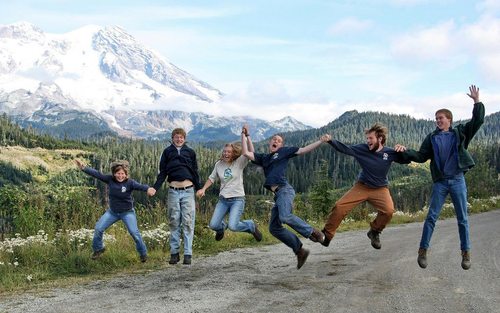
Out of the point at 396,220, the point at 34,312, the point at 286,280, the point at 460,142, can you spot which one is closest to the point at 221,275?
the point at 286,280

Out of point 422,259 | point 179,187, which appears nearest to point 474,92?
point 422,259

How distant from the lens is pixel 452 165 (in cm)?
894

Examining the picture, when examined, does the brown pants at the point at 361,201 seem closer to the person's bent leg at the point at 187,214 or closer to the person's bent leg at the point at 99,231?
the person's bent leg at the point at 187,214

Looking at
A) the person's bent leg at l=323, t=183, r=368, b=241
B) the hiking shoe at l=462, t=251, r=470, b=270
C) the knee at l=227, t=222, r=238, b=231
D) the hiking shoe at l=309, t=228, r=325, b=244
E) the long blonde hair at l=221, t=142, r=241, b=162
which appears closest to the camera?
the hiking shoe at l=462, t=251, r=470, b=270

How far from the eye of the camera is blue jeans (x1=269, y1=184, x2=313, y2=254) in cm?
945

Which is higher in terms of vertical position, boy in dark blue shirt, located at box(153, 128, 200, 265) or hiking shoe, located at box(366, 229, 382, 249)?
boy in dark blue shirt, located at box(153, 128, 200, 265)

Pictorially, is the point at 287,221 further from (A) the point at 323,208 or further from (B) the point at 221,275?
(A) the point at 323,208

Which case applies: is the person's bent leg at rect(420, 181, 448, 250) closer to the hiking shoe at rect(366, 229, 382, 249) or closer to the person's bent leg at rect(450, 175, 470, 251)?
the person's bent leg at rect(450, 175, 470, 251)

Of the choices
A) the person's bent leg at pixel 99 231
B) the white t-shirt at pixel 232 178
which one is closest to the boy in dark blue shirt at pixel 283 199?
the white t-shirt at pixel 232 178

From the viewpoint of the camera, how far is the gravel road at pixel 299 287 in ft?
22.1

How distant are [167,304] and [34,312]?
1.68 meters

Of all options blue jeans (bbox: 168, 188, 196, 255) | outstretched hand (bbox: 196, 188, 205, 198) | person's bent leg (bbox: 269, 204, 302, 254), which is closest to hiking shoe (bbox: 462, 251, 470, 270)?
person's bent leg (bbox: 269, 204, 302, 254)

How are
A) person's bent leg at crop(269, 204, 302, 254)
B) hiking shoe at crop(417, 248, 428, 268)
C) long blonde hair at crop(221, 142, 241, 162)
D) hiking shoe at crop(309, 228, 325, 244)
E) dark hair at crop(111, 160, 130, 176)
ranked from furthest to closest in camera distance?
long blonde hair at crop(221, 142, 241, 162)
dark hair at crop(111, 160, 130, 176)
hiking shoe at crop(309, 228, 325, 244)
person's bent leg at crop(269, 204, 302, 254)
hiking shoe at crop(417, 248, 428, 268)

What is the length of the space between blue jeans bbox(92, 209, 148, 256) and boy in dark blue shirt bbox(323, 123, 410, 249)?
361 centimetres
